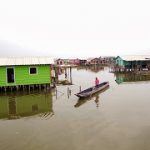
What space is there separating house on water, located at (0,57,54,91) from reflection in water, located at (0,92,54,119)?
6.67 ft

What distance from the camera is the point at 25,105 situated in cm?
2433

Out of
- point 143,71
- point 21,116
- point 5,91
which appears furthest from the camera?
point 143,71

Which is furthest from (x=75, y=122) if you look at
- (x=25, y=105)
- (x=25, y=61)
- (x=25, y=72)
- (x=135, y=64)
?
(x=135, y=64)

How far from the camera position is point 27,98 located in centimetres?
2719

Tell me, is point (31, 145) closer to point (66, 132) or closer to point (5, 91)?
point (66, 132)

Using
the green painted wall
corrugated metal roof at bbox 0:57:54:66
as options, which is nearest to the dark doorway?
the green painted wall

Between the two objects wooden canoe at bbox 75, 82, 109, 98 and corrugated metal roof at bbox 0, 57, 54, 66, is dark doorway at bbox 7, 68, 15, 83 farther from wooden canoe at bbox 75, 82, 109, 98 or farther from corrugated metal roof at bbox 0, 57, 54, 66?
wooden canoe at bbox 75, 82, 109, 98

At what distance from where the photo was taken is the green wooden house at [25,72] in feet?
99.5

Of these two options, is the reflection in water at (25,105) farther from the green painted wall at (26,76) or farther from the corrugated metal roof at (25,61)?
the corrugated metal roof at (25,61)

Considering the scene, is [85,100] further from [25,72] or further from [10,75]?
[10,75]

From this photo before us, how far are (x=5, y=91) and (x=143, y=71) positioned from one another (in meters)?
29.8

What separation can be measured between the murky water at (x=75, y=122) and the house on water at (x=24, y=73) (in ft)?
9.31

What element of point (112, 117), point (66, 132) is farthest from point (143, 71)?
point (66, 132)

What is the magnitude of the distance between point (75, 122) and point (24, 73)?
Answer: 14415mm
